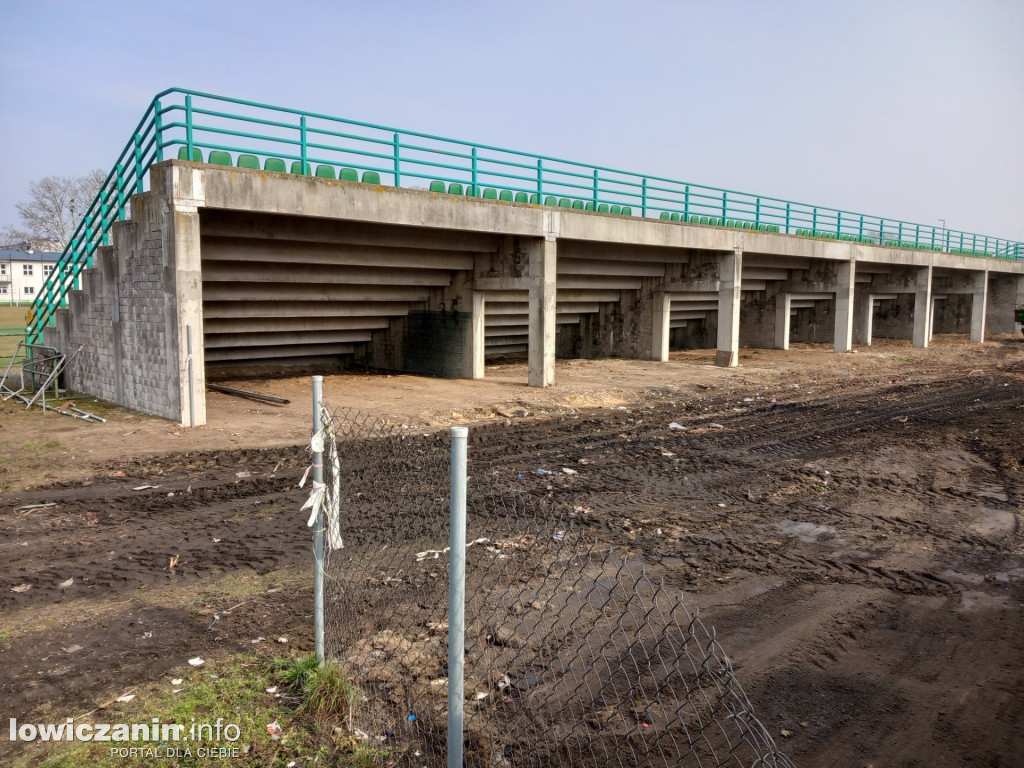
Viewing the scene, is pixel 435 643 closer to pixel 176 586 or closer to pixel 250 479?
pixel 176 586

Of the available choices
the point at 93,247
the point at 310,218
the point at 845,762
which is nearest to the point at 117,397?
the point at 93,247

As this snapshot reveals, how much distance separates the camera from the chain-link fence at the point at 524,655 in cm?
378

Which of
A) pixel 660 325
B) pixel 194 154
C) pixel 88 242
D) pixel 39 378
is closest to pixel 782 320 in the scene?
pixel 660 325

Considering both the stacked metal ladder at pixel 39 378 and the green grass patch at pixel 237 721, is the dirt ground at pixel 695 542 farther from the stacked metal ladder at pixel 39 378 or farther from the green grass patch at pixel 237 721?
the stacked metal ladder at pixel 39 378

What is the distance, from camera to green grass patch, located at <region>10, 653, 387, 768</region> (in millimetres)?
3664

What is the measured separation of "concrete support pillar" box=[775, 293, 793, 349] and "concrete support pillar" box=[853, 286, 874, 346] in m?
6.06

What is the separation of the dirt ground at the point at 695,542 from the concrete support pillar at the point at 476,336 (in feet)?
11.2

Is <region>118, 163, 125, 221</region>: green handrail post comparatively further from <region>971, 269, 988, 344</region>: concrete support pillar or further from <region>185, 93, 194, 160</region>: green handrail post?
<region>971, 269, 988, 344</region>: concrete support pillar

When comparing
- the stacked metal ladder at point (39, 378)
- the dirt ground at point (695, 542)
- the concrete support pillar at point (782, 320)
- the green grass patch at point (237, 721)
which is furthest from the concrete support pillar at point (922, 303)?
the green grass patch at point (237, 721)

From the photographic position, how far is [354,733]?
12.7ft

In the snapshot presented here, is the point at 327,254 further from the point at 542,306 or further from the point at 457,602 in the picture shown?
the point at 457,602

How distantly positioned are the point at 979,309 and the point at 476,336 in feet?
97.7

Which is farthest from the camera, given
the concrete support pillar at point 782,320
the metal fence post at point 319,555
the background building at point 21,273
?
the background building at point 21,273

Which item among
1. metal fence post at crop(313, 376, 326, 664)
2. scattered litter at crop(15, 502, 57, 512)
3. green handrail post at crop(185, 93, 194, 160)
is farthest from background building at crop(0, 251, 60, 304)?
metal fence post at crop(313, 376, 326, 664)
